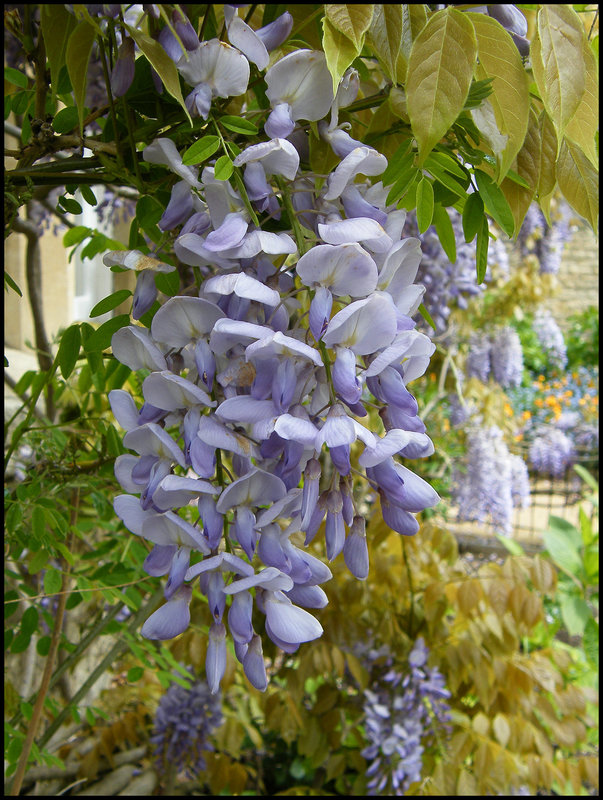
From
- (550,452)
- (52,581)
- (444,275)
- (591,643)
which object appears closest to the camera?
(52,581)

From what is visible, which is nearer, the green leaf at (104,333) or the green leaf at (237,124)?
the green leaf at (237,124)

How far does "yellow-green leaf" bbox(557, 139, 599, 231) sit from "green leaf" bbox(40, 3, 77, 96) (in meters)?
0.31

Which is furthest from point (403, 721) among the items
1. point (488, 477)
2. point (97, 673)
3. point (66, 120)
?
point (488, 477)

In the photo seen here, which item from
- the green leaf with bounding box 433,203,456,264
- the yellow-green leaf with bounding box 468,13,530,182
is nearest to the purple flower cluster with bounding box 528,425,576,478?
the green leaf with bounding box 433,203,456,264

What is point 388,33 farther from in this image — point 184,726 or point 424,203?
point 184,726

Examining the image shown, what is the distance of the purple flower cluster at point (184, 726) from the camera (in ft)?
5.24

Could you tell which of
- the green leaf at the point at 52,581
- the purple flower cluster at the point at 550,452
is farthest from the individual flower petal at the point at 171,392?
the purple flower cluster at the point at 550,452

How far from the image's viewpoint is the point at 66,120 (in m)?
0.50

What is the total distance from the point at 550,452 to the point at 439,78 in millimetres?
5324

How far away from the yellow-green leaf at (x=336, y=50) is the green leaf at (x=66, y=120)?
0.22 metres

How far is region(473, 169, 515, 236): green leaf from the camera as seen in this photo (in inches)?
17.7

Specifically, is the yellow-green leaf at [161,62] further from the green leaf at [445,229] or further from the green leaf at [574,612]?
the green leaf at [574,612]

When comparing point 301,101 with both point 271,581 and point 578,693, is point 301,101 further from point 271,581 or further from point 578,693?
point 578,693

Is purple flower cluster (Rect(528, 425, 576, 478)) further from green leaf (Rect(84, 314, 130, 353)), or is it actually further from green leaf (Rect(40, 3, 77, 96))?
green leaf (Rect(40, 3, 77, 96))
